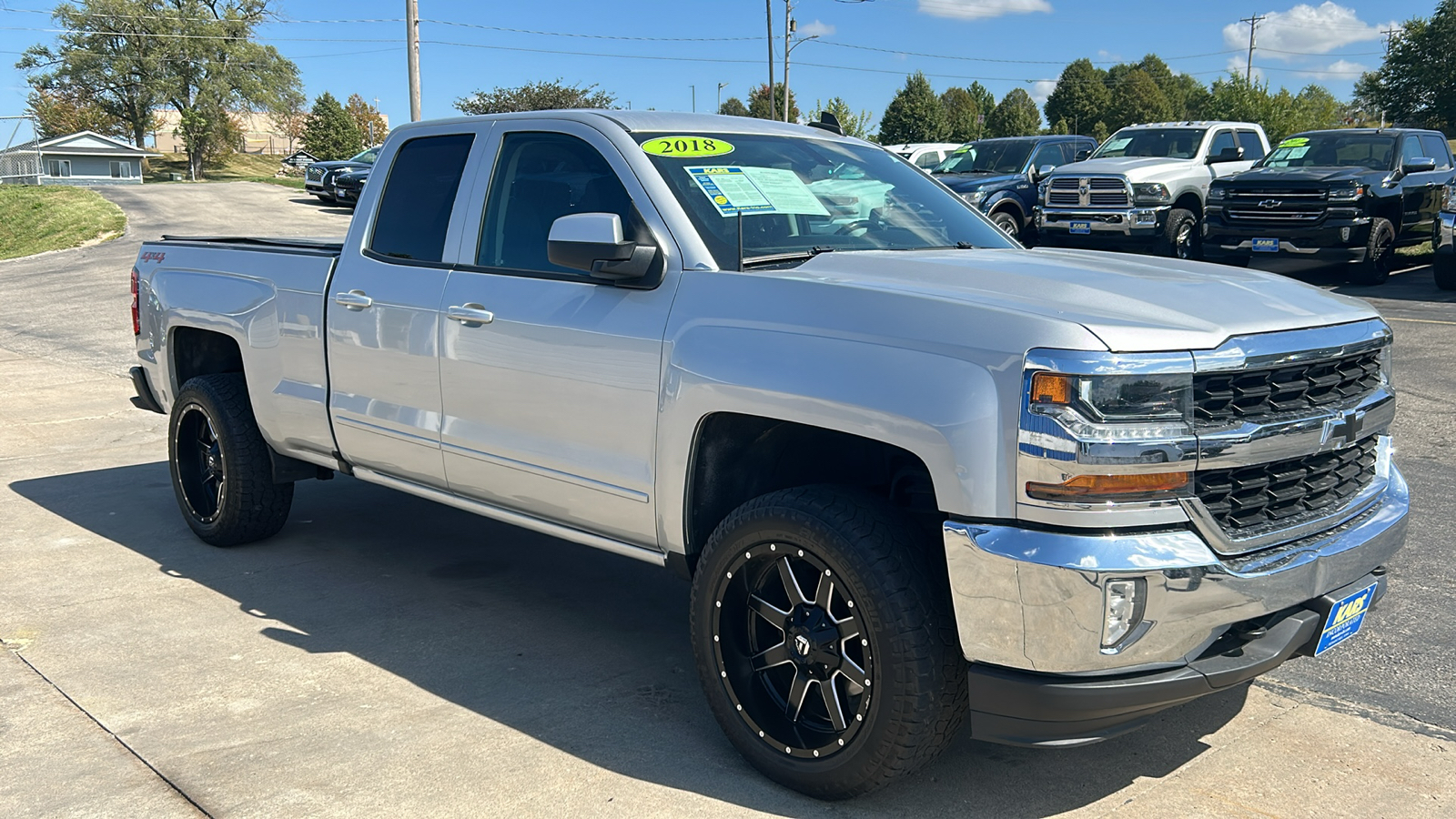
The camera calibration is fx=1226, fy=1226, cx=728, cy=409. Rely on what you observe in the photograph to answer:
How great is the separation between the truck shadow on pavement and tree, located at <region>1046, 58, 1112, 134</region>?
92.7 metres

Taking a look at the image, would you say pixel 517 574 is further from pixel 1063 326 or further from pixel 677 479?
pixel 1063 326

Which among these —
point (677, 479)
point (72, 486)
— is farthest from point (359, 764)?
point (72, 486)

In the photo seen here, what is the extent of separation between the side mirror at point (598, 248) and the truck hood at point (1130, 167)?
14.0m

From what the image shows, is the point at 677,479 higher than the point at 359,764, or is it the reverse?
the point at 677,479

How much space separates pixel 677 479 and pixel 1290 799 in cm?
A: 193

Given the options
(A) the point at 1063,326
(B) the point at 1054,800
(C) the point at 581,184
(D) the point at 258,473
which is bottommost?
(B) the point at 1054,800

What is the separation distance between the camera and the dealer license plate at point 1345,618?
325 centimetres

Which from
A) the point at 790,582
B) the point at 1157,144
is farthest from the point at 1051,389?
the point at 1157,144

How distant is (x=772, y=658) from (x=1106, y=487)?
111 centimetres

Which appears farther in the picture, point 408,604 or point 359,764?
point 408,604

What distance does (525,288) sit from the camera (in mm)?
4215

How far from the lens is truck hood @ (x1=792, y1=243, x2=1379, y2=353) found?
118 inches

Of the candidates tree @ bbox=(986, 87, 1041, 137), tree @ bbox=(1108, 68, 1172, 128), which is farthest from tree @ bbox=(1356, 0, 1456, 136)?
tree @ bbox=(1108, 68, 1172, 128)

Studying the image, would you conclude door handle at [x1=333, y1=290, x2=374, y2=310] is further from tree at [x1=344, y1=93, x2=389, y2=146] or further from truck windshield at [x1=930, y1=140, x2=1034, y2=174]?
tree at [x1=344, y1=93, x2=389, y2=146]
